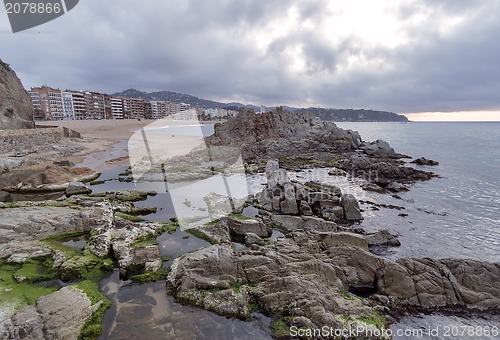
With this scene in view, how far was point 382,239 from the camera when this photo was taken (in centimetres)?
2000

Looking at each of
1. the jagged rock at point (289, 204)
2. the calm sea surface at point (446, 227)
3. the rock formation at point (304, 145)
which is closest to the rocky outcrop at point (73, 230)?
the jagged rock at point (289, 204)

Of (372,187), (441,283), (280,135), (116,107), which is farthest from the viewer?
(116,107)

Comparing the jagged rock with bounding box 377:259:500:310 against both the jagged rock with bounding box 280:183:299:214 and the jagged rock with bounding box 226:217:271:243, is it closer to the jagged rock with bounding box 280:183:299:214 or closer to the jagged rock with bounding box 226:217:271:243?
Result: the jagged rock with bounding box 226:217:271:243

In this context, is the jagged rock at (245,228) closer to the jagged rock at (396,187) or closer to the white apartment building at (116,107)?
the jagged rock at (396,187)

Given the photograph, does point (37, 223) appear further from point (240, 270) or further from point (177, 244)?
point (240, 270)

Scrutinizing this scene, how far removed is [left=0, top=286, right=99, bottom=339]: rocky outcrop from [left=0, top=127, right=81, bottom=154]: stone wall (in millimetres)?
44998

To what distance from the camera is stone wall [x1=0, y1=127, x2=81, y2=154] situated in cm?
4550

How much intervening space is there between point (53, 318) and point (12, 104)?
62.2 m

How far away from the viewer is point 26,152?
4634 centimetres

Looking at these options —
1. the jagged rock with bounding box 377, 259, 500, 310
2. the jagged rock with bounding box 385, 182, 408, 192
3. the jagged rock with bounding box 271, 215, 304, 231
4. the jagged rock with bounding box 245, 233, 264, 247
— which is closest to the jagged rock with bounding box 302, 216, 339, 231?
the jagged rock with bounding box 271, 215, 304, 231

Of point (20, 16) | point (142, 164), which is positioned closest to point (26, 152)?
point (142, 164)

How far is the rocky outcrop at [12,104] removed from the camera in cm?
5362

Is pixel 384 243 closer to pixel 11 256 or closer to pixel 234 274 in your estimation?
pixel 234 274

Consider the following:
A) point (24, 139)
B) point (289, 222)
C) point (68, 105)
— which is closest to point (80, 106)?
point (68, 105)
